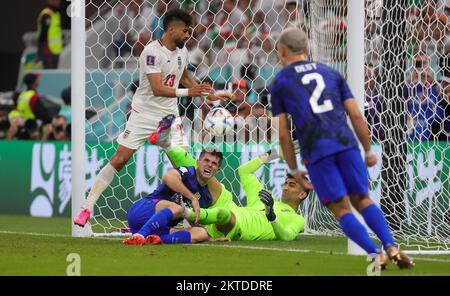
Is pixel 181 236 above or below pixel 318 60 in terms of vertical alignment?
below

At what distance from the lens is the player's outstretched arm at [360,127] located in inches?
316

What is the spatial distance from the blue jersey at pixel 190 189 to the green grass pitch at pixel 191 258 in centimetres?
54

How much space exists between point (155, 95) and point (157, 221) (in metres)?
1.35

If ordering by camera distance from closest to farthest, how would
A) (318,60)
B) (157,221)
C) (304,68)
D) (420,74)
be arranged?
(304,68) < (157,221) < (420,74) < (318,60)

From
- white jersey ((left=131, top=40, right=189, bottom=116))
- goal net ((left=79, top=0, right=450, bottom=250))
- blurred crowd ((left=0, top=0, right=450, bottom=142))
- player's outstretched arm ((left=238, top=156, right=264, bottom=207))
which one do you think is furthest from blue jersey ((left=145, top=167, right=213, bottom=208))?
blurred crowd ((left=0, top=0, right=450, bottom=142))

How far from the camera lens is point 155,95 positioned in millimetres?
10977

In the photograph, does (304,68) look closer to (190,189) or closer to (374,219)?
(374,219)

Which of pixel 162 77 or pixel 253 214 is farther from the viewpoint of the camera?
pixel 162 77

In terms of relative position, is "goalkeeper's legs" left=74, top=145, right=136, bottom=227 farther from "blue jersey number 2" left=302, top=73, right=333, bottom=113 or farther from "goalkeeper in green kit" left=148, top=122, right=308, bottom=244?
"blue jersey number 2" left=302, top=73, right=333, bottom=113

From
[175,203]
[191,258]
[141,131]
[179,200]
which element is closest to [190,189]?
[175,203]

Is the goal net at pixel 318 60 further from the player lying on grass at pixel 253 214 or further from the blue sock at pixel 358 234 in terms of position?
the blue sock at pixel 358 234

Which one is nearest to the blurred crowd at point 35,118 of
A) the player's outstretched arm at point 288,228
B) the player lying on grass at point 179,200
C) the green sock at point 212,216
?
the player lying on grass at point 179,200

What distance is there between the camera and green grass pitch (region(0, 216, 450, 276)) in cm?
804

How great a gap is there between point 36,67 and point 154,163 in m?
6.28
